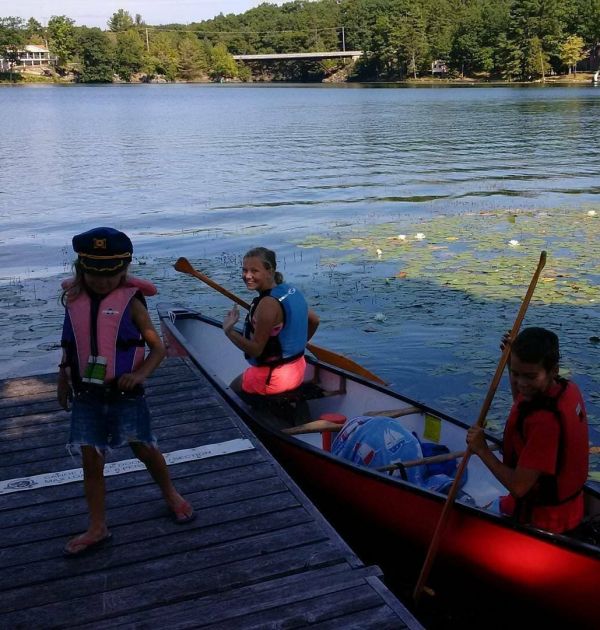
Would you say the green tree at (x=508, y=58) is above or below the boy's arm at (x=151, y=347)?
above

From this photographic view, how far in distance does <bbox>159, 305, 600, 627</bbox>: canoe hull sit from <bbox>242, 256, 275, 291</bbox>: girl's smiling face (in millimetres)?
1059

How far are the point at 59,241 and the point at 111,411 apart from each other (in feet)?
37.2

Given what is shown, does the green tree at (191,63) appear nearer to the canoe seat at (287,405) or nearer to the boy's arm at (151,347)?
the canoe seat at (287,405)

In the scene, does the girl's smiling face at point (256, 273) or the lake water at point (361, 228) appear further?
the lake water at point (361, 228)

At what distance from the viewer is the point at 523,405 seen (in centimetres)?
376

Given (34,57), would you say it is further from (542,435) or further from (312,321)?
(542,435)

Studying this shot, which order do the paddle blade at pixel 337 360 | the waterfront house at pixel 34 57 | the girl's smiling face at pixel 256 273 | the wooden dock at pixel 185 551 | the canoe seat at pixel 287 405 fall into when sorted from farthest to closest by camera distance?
the waterfront house at pixel 34 57
the paddle blade at pixel 337 360
the canoe seat at pixel 287 405
the girl's smiling face at pixel 256 273
the wooden dock at pixel 185 551

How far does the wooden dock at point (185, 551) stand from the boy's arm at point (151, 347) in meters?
0.93

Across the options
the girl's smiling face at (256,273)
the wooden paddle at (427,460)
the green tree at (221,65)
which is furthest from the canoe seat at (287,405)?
the green tree at (221,65)

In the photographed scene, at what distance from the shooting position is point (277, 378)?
19.0 feet

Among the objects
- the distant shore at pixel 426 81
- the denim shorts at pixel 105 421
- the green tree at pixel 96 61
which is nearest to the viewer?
the denim shorts at pixel 105 421

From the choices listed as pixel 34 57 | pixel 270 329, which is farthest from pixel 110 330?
pixel 34 57

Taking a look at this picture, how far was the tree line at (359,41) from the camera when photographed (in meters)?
97.9

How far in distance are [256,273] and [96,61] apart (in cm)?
16323
